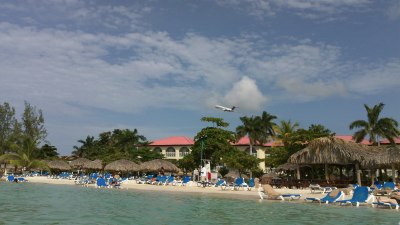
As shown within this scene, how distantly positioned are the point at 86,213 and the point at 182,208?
11.7ft

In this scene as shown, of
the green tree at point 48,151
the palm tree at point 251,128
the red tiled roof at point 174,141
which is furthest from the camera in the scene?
the red tiled roof at point 174,141

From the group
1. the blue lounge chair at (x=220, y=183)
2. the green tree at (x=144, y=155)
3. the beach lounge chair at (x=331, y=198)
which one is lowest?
the beach lounge chair at (x=331, y=198)

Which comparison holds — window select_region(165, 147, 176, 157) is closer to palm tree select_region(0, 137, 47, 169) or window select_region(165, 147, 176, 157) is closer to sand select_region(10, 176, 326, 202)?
palm tree select_region(0, 137, 47, 169)

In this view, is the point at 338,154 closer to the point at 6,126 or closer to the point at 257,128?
the point at 257,128

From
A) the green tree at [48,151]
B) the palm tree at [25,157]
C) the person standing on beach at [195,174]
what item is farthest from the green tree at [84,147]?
the person standing on beach at [195,174]

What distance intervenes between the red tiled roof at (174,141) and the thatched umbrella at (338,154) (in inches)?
1295

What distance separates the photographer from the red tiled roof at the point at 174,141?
189 ft

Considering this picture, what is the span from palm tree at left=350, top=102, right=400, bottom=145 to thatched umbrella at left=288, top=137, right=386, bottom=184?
578 inches

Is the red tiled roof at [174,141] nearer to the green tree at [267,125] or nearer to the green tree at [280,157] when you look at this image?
the green tree at [267,125]

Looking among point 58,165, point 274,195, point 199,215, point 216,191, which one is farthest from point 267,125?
point 199,215

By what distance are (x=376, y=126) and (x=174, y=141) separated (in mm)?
27863

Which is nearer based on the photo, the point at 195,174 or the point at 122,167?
the point at 195,174

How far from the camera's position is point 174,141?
192ft

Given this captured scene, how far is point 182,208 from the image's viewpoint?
15031 mm
